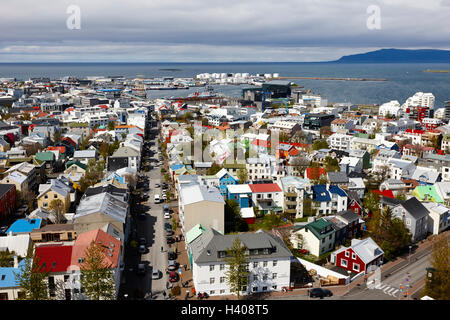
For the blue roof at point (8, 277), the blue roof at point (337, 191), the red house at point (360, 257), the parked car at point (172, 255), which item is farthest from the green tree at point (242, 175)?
the blue roof at point (8, 277)

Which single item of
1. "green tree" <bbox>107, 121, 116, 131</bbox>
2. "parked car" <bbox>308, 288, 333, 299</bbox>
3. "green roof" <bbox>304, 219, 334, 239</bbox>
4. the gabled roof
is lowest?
"parked car" <bbox>308, 288, 333, 299</bbox>

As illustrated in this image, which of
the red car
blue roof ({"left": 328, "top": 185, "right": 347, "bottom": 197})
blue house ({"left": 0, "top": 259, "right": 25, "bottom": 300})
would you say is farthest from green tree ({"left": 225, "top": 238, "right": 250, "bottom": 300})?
blue roof ({"left": 328, "top": 185, "right": 347, "bottom": 197})

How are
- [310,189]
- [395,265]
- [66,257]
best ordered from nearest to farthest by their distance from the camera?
[66,257] → [395,265] → [310,189]

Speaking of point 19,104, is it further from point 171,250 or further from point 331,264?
point 331,264

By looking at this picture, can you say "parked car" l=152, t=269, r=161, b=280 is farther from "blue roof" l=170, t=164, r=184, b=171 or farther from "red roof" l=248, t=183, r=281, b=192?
"blue roof" l=170, t=164, r=184, b=171

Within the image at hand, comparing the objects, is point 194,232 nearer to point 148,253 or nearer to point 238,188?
point 148,253

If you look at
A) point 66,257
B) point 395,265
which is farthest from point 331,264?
point 66,257

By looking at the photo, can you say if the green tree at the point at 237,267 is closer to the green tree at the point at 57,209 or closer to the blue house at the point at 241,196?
the blue house at the point at 241,196
